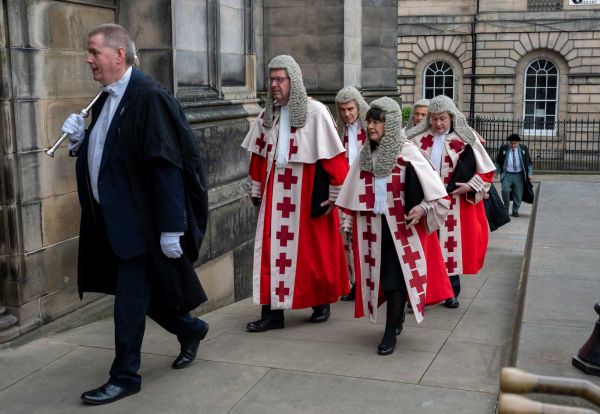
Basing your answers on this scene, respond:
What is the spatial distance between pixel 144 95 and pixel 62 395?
1714 millimetres

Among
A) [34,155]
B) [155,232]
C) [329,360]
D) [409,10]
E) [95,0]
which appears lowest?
[329,360]

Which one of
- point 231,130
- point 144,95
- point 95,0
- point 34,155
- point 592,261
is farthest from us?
point 592,261

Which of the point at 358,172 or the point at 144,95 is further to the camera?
the point at 358,172

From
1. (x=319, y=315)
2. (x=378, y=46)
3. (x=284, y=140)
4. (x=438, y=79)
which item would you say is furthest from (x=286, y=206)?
(x=438, y=79)

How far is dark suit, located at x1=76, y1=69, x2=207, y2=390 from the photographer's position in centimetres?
454

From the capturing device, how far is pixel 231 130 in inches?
304

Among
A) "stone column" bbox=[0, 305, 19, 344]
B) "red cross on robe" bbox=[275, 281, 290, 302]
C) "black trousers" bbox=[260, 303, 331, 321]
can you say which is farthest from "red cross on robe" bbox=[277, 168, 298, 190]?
"stone column" bbox=[0, 305, 19, 344]

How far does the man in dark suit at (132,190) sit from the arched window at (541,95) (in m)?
30.4

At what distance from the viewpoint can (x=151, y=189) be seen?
4609mm

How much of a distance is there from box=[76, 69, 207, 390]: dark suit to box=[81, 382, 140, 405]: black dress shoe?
0.11 feet

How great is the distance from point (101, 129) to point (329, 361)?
6.74 feet

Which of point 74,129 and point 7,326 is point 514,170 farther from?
point 74,129

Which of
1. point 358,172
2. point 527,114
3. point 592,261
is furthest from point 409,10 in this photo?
point 358,172

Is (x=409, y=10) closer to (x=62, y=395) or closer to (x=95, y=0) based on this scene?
(x=95, y=0)
